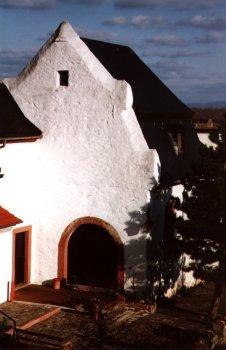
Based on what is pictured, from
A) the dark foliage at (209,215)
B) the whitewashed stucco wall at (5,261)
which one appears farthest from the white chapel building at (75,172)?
the dark foliage at (209,215)

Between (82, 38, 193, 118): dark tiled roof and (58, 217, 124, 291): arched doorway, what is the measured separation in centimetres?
515

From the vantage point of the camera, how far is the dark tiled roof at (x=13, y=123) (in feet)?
68.5

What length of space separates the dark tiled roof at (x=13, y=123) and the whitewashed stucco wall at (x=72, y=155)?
0.99 ft

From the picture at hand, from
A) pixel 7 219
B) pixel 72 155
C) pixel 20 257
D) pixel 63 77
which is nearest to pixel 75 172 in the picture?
pixel 72 155

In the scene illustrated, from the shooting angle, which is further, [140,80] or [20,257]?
[140,80]

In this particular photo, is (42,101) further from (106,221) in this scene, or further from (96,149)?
(106,221)

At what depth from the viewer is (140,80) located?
25125 millimetres

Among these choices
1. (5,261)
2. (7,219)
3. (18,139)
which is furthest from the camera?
(18,139)

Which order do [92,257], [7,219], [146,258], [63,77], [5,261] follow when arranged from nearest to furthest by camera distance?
[5,261] < [7,219] < [146,258] < [63,77] < [92,257]

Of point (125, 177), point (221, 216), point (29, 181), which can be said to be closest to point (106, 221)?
point (125, 177)

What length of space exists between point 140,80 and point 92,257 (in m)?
8.38

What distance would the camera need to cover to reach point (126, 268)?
2114cm

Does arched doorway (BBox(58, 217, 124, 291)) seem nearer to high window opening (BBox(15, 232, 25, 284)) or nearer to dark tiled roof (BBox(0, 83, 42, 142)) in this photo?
high window opening (BBox(15, 232, 25, 284))

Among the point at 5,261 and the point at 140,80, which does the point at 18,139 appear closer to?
the point at 5,261
